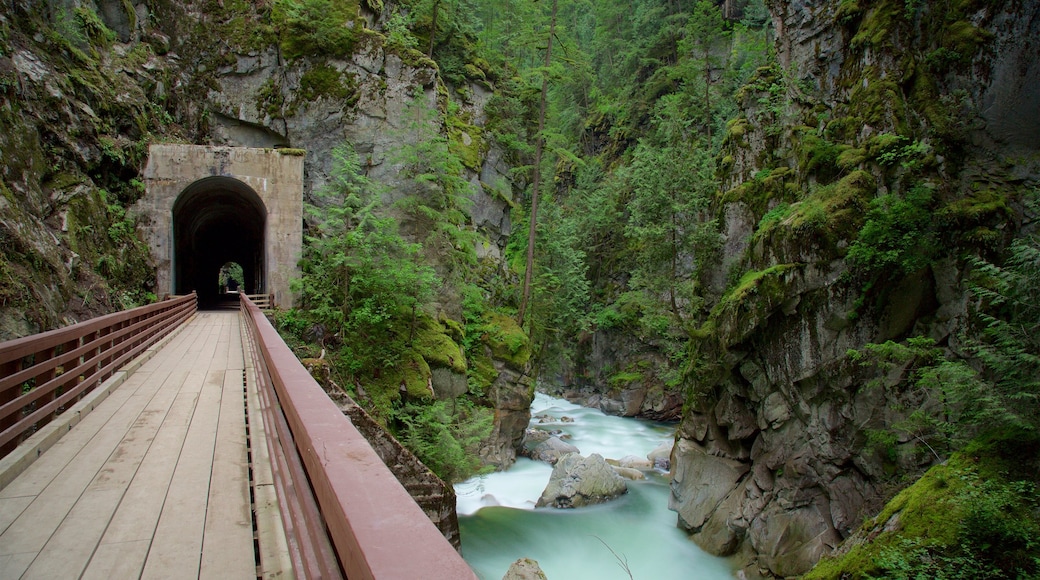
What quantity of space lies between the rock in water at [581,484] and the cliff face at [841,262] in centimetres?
180

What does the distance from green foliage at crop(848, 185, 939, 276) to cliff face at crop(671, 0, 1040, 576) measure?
0.10 metres

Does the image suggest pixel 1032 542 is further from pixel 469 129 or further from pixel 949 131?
pixel 469 129

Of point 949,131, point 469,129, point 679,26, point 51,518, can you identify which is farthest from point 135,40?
point 679,26

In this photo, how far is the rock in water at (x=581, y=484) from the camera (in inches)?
548

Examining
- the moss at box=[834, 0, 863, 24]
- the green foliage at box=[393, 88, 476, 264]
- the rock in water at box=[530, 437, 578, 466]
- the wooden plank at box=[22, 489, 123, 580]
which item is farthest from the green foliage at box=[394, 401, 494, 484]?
the moss at box=[834, 0, 863, 24]

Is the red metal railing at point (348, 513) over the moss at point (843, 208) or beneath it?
beneath

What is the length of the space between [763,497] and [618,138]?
1047 inches

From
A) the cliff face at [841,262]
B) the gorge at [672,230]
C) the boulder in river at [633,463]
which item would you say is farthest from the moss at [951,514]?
the boulder in river at [633,463]

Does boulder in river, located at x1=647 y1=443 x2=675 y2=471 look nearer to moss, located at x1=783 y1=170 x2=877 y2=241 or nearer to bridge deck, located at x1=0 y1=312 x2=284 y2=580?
moss, located at x1=783 y1=170 x2=877 y2=241

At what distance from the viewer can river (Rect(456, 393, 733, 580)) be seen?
1116cm

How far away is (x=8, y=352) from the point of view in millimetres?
3631

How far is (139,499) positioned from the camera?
3057 millimetres

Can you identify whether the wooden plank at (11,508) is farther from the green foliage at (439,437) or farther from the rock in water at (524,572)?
the green foliage at (439,437)

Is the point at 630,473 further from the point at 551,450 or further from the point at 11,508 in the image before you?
the point at 11,508
